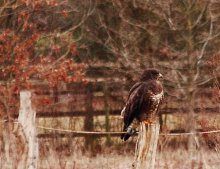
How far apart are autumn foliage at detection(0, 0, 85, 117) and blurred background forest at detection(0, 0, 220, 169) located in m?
0.02

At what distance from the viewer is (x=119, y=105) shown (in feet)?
57.0

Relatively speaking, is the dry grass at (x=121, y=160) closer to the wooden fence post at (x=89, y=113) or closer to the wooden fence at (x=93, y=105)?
the wooden fence at (x=93, y=105)

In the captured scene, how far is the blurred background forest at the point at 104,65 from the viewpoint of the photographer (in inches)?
538

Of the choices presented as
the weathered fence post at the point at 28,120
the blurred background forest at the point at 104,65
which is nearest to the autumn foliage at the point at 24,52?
the blurred background forest at the point at 104,65

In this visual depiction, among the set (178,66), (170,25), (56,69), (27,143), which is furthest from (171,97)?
(27,143)

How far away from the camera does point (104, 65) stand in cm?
1762

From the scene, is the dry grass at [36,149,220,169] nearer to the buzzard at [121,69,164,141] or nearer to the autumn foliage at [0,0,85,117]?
the autumn foliage at [0,0,85,117]

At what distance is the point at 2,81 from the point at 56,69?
115 centimetres

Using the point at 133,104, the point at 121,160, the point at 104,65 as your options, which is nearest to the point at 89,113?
the point at 104,65

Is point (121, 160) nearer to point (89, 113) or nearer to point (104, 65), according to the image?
point (89, 113)

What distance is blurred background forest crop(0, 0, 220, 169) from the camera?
13.7 meters

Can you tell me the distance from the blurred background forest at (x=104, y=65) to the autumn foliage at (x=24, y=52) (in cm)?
2

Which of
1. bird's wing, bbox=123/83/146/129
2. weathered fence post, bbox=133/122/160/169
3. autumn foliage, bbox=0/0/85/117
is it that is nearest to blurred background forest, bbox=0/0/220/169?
autumn foliage, bbox=0/0/85/117

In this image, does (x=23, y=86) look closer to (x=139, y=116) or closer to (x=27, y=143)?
(x=139, y=116)
